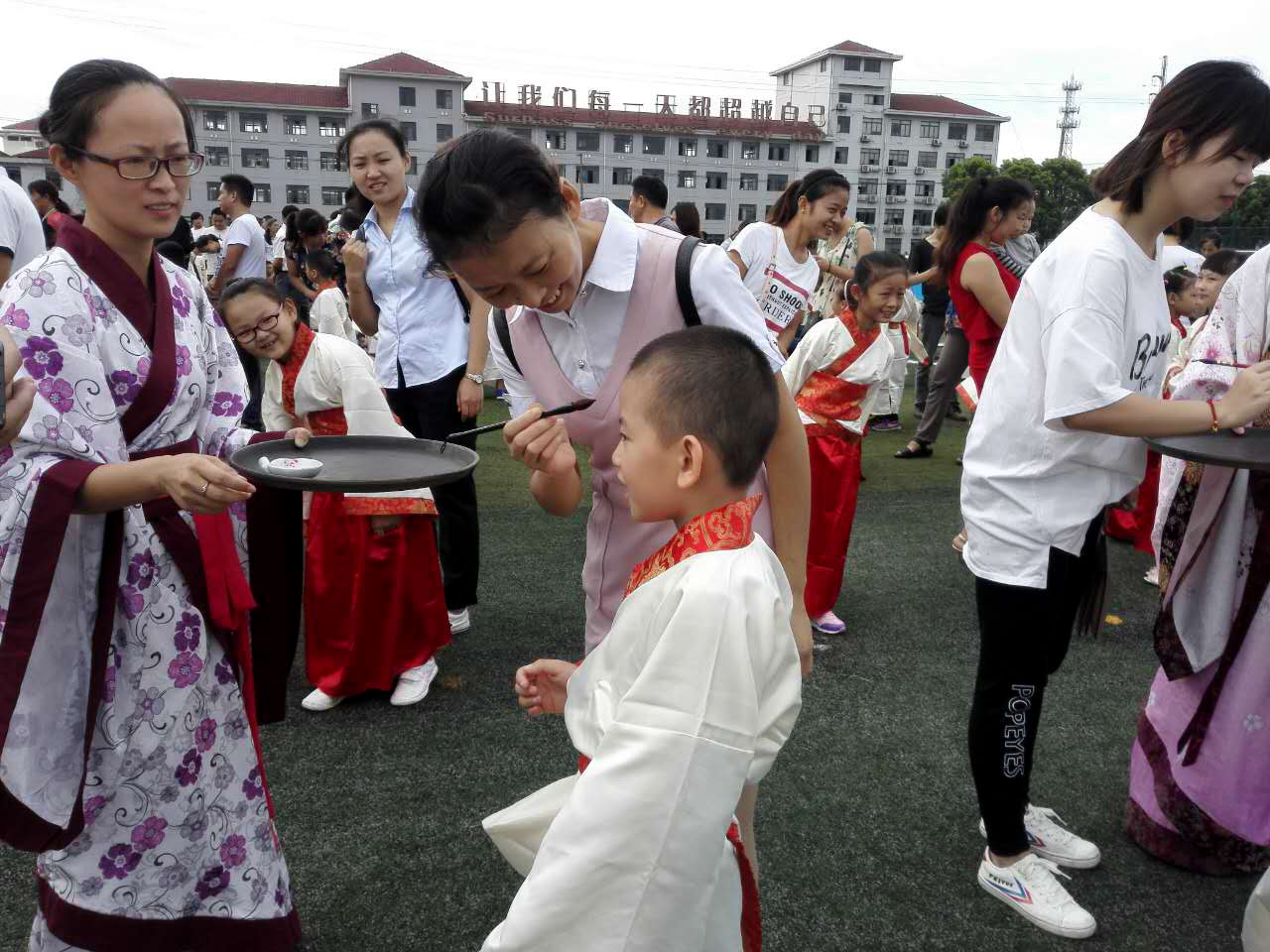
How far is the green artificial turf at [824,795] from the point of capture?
81.9 inches

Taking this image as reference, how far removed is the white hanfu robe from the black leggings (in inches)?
38.4

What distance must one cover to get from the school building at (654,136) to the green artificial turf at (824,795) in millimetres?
41052

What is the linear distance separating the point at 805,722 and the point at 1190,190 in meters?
1.91

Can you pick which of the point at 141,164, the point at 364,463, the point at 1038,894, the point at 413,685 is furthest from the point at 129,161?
the point at 1038,894

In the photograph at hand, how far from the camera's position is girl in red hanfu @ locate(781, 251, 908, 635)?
12.3 ft

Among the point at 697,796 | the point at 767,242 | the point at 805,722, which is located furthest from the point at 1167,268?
the point at 697,796

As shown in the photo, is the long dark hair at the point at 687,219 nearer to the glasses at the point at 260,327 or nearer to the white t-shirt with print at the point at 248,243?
the white t-shirt with print at the point at 248,243

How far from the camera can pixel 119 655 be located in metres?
1.65

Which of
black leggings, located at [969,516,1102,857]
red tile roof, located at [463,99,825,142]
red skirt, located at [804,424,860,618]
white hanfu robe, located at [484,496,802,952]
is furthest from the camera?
red tile roof, located at [463,99,825,142]

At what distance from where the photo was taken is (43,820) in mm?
1543

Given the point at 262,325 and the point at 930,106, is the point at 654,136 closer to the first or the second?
the point at 930,106

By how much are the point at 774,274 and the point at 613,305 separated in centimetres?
337

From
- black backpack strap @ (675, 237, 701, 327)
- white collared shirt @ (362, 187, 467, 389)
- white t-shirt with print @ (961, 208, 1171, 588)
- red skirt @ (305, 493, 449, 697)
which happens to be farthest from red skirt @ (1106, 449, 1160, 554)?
black backpack strap @ (675, 237, 701, 327)

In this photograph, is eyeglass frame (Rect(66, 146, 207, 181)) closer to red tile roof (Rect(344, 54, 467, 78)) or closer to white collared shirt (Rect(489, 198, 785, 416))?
white collared shirt (Rect(489, 198, 785, 416))
